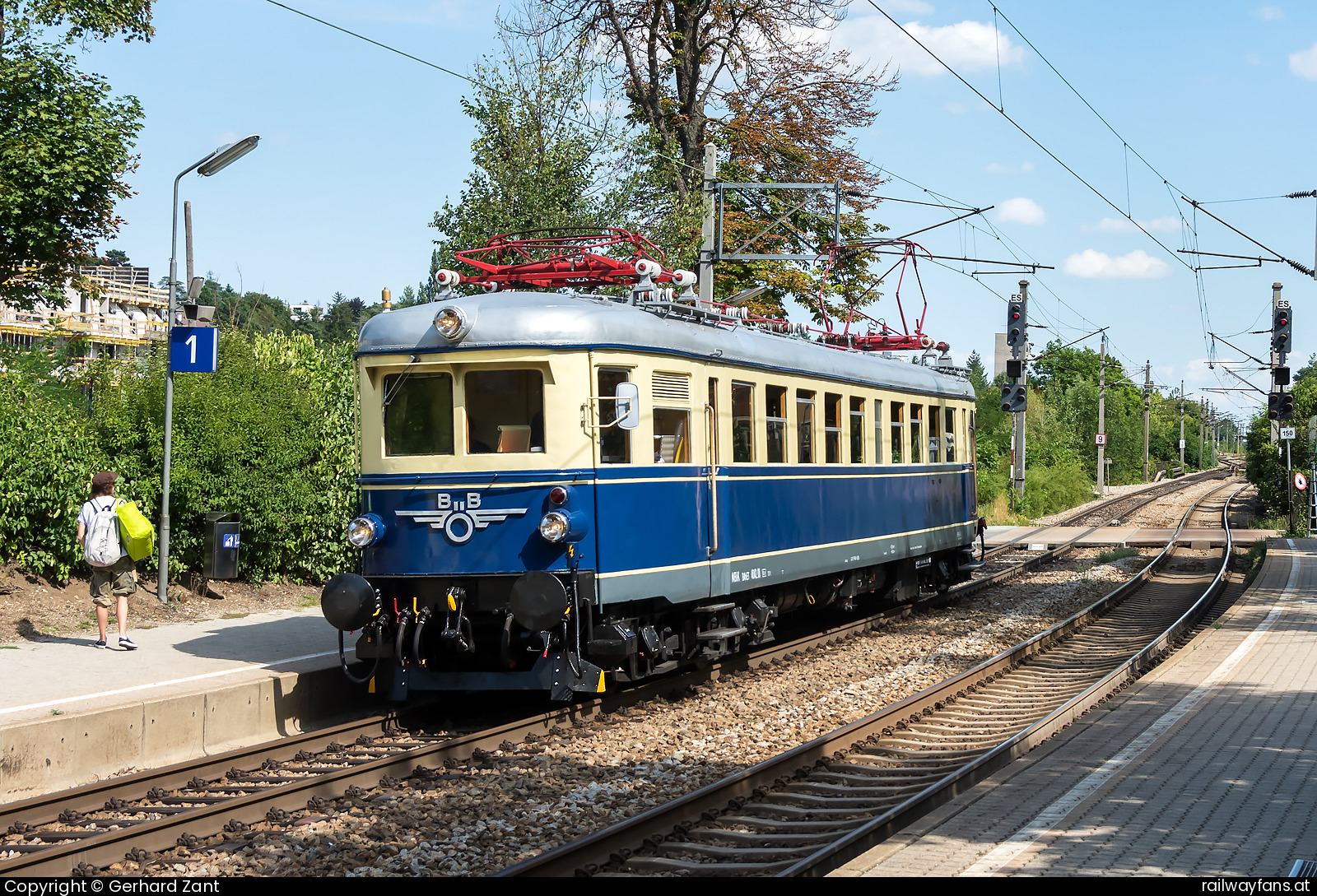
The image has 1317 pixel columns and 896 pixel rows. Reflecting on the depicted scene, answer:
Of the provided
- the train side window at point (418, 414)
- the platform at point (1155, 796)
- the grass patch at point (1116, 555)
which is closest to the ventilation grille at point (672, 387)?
the train side window at point (418, 414)

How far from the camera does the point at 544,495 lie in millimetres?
9570

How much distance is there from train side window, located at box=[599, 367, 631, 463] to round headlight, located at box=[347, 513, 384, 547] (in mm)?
1898

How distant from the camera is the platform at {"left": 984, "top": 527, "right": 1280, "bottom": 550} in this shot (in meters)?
28.8

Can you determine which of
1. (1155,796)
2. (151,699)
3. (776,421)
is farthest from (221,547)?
(1155,796)

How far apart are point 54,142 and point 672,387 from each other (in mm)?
9166

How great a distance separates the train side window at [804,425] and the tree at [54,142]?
916cm

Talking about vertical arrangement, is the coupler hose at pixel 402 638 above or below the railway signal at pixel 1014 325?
below

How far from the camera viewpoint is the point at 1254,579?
20500mm

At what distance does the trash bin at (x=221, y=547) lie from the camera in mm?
14016

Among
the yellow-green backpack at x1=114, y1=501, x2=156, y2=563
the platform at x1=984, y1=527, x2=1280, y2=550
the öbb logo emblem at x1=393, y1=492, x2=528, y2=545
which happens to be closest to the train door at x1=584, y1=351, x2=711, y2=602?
the öbb logo emblem at x1=393, y1=492, x2=528, y2=545

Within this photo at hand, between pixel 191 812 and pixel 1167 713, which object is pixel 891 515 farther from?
pixel 191 812

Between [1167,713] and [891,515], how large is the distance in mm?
5872

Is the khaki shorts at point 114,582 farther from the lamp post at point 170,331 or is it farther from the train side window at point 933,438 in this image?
the train side window at point 933,438

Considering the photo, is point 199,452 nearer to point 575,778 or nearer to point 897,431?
point 575,778
